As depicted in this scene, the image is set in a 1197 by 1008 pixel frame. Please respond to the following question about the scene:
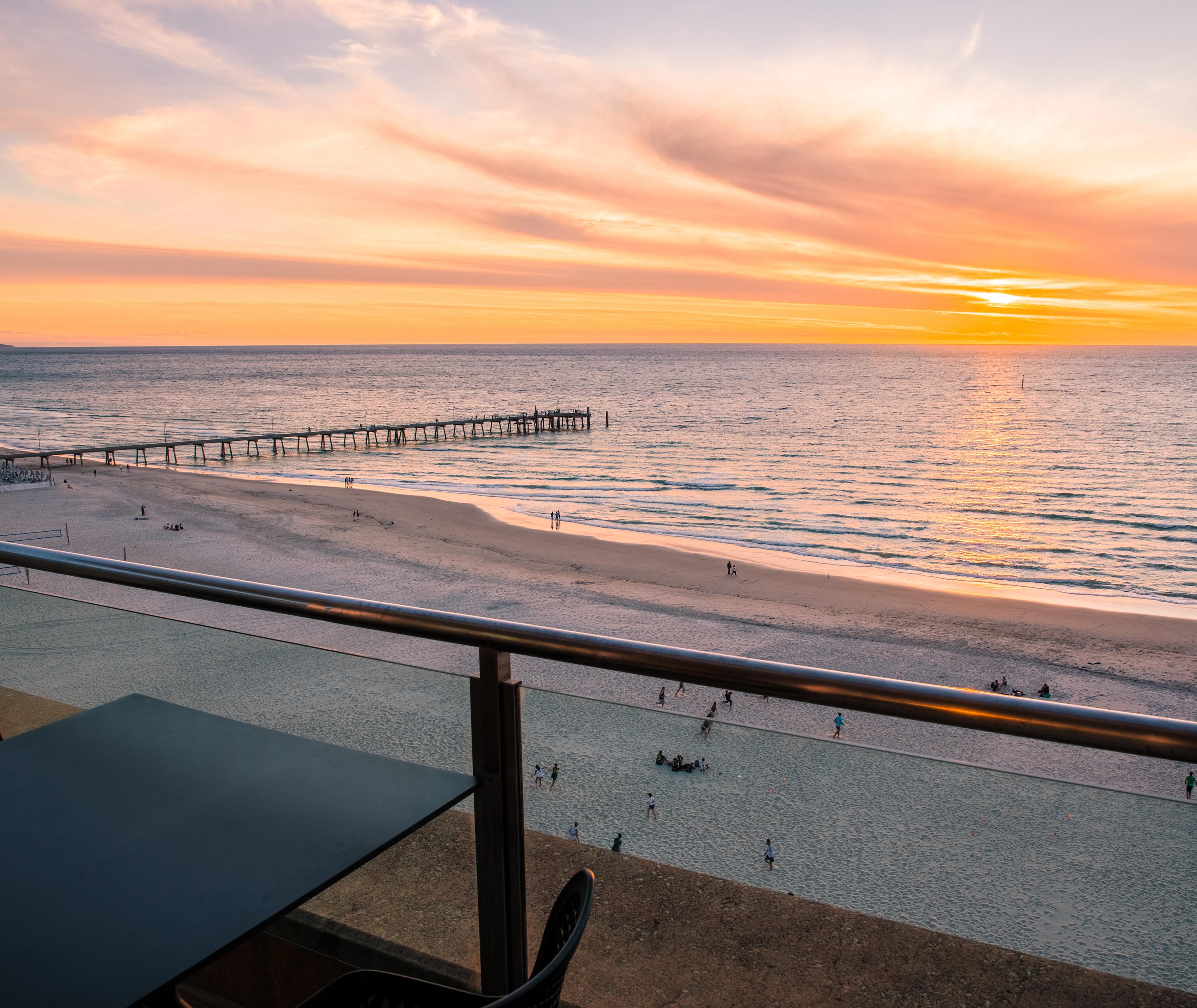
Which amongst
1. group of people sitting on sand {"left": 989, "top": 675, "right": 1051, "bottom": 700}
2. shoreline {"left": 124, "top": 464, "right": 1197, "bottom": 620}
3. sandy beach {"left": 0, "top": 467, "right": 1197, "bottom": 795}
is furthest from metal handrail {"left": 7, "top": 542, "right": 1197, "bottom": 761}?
shoreline {"left": 124, "top": 464, "right": 1197, "bottom": 620}

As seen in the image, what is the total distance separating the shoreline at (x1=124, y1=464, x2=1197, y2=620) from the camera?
22.6m

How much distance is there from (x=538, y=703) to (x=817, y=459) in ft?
168

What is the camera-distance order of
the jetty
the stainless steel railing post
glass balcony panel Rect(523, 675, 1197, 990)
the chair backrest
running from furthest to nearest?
1. the jetty
2. the stainless steel railing post
3. glass balcony panel Rect(523, 675, 1197, 990)
4. the chair backrest

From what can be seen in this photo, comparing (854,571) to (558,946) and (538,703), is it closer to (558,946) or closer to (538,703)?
(538,703)

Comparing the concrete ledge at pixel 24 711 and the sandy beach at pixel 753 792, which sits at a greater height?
the sandy beach at pixel 753 792

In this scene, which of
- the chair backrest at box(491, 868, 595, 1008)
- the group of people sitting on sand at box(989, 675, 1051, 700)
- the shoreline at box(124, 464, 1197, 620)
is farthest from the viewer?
the shoreline at box(124, 464, 1197, 620)

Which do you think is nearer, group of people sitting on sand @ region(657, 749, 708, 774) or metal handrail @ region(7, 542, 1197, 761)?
metal handrail @ region(7, 542, 1197, 761)

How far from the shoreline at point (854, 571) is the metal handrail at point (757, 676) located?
2371cm

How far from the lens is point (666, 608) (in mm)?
21156

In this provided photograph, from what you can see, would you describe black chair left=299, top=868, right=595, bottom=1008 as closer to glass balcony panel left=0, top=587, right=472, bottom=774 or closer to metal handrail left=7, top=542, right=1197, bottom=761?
metal handrail left=7, top=542, right=1197, bottom=761

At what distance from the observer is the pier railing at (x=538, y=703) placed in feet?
4.06

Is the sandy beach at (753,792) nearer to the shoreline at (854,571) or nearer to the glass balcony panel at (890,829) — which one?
the glass balcony panel at (890,829)

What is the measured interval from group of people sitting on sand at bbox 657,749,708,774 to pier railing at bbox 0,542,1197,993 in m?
0.05

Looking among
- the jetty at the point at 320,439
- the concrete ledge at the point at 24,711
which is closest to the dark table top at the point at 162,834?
the concrete ledge at the point at 24,711
